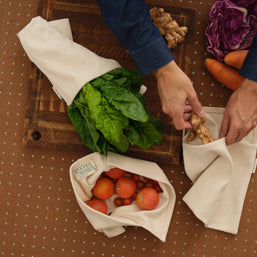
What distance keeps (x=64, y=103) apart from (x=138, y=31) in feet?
1.22

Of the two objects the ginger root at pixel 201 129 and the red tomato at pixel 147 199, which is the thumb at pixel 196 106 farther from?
the red tomato at pixel 147 199

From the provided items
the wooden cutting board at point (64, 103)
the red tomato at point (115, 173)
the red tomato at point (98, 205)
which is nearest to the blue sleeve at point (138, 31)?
the wooden cutting board at point (64, 103)

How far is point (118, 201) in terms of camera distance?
2.75 feet

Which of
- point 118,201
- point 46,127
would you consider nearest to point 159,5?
point 46,127

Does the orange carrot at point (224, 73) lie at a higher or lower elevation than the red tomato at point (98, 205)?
higher

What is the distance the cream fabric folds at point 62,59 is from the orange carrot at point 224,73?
0.96ft

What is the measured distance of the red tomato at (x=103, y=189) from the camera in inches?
31.7

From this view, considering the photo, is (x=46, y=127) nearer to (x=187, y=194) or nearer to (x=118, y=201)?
(x=118, y=201)

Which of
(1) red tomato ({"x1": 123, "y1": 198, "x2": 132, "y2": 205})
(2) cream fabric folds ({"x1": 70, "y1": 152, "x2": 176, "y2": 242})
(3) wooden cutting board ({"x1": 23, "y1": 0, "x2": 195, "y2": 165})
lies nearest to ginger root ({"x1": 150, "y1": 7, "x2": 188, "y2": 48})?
(3) wooden cutting board ({"x1": 23, "y1": 0, "x2": 195, "y2": 165})

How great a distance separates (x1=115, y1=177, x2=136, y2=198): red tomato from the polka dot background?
0.12m

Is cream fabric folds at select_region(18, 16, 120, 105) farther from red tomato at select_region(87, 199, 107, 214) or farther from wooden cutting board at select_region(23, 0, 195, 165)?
red tomato at select_region(87, 199, 107, 214)

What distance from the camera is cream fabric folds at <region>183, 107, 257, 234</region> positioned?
0.79 m

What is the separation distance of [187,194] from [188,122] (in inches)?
9.6

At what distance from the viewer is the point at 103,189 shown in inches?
31.6
